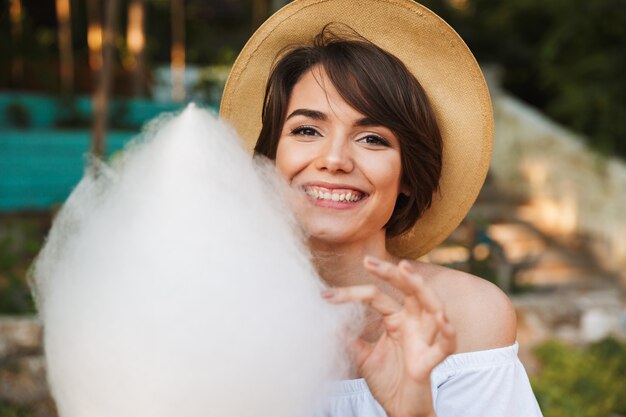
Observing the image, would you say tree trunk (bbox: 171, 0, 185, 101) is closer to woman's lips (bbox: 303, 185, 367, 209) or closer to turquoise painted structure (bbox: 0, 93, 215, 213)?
turquoise painted structure (bbox: 0, 93, 215, 213)

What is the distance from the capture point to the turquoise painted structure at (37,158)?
793 cm

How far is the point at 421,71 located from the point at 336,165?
1.22 ft

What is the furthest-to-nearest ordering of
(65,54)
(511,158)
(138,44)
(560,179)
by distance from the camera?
1. (138,44)
2. (65,54)
3. (511,158)
4. (560,179)

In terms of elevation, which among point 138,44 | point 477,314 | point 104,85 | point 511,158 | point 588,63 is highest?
point 477,314

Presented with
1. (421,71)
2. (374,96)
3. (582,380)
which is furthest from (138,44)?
(374,96)

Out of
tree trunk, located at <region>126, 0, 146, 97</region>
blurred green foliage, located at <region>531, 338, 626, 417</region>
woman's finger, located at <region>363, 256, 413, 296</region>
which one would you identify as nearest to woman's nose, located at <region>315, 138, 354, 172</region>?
woman's finger, located at <region>363, 256, 413, 296</region>

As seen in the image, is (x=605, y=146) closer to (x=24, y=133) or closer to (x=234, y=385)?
(x=24, y=133)

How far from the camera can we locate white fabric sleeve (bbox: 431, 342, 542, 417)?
152 cm

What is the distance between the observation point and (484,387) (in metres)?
1.53

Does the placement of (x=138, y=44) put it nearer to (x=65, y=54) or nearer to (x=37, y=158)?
(x=65, y=54)

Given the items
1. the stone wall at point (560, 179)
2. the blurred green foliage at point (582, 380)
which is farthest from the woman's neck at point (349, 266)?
the stone wall at point (560, 179)

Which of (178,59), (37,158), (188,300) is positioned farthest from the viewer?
(178,59)

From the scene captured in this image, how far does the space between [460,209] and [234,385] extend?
3.27 ft

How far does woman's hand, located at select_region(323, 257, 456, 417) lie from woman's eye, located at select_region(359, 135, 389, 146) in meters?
0.45
